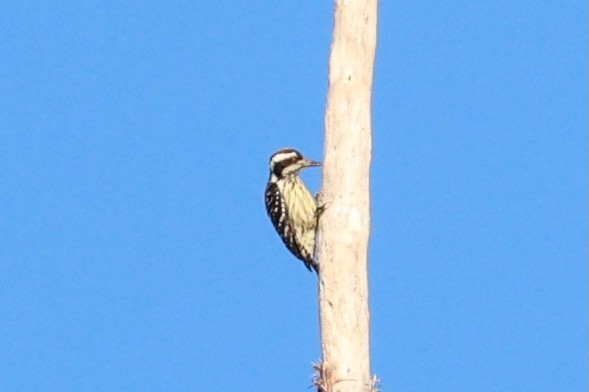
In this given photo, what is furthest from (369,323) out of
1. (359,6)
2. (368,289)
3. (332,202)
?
(359,6)

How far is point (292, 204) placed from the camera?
927cm

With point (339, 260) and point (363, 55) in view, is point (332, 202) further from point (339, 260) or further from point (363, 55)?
point (363, 55)

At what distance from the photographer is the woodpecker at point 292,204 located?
9.05 m

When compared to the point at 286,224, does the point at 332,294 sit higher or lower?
lower

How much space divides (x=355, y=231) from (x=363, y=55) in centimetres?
103

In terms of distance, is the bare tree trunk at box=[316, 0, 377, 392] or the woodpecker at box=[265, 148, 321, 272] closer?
the bare tree trunk at box=[316, 0, 377, 392]

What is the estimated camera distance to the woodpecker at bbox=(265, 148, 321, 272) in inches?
356

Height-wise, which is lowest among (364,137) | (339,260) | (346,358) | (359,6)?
(346,358)

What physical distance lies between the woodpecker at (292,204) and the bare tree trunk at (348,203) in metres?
0.63

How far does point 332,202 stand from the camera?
8.30 metres

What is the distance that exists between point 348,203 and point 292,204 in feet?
3.65

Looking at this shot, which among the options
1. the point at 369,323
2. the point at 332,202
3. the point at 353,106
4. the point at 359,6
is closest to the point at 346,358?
the point at 369,323

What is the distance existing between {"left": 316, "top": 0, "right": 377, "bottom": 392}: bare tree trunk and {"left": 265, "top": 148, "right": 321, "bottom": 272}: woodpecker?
0.63 meters

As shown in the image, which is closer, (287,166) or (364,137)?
(364,137)
